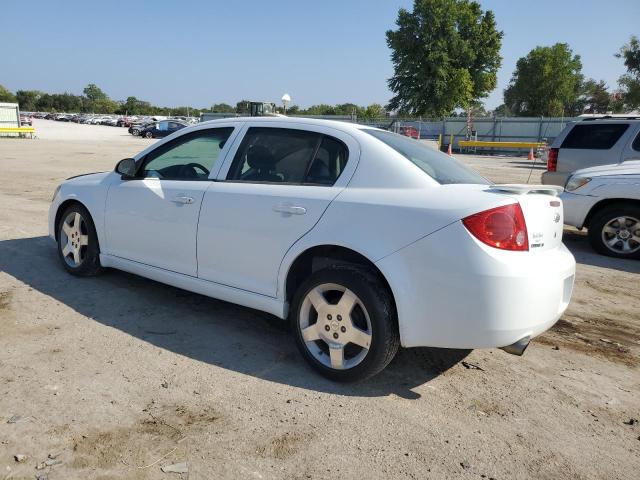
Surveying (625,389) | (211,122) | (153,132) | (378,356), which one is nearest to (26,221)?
(211,122)

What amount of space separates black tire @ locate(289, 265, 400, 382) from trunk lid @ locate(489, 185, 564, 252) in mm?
884

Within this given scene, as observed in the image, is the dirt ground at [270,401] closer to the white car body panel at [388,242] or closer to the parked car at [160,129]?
the white car body panel at [388,242]

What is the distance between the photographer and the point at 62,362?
3.50m

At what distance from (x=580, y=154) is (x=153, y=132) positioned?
4153 cm

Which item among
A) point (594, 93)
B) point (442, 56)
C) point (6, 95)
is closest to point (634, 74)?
point (442, 56)

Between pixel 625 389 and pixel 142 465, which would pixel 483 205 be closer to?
pixel 625 389

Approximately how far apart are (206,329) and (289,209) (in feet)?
4.27

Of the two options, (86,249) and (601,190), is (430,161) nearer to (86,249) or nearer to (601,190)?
(86,249)

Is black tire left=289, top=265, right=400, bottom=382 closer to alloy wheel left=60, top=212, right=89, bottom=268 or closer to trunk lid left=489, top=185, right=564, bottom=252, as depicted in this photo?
trunk lid left=489, top=185, right=564, bottom=252

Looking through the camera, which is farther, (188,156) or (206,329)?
(188,156)

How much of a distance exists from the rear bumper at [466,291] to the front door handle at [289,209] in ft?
2.16

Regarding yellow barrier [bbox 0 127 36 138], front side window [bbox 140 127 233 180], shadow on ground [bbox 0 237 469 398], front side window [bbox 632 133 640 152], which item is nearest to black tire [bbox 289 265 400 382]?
shadow on ground [bbox 0 237 469 398]

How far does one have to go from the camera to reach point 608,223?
6953 millimetres

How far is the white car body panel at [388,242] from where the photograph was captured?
115 inches
